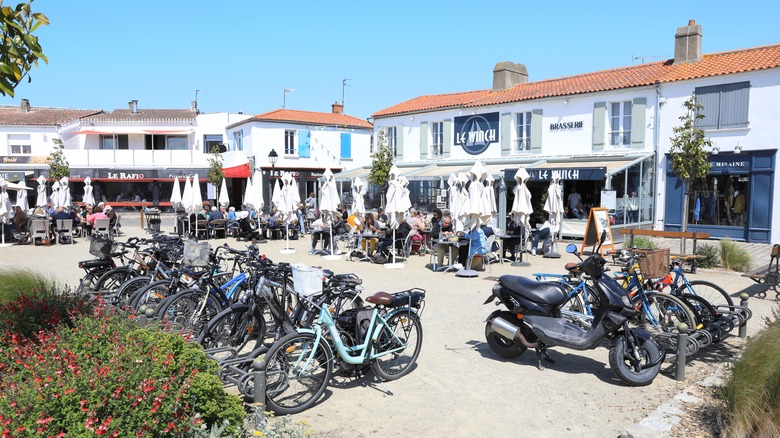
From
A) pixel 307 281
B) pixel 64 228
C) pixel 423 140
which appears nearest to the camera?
pixel 307 281

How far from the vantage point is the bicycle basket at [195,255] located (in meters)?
7.06

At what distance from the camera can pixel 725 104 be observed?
1816 cm

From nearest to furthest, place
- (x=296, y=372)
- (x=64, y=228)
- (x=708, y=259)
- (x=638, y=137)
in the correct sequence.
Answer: (x=296, y=372) → (x=708, y=259) → (x=64, y=228) → (x=638, y=137)

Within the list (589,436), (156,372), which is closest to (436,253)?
(589,436)

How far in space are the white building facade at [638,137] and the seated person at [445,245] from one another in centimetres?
665

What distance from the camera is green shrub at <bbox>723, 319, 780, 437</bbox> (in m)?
3.85

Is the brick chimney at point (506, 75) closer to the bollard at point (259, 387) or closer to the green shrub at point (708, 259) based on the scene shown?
the green shrub at point (708, 259)

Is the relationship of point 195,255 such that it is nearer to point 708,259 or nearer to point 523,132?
point 708,259

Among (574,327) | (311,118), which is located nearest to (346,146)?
(311,118)

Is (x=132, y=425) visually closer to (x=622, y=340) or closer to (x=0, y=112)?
(x=622, y=340)

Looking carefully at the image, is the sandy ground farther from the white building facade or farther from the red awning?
the red awning

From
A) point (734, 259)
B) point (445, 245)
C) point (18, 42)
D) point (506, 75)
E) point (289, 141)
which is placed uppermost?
point (506, 75)

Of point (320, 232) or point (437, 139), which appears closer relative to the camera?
point (320, 232)

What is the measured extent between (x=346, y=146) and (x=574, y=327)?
32092 millimetres
